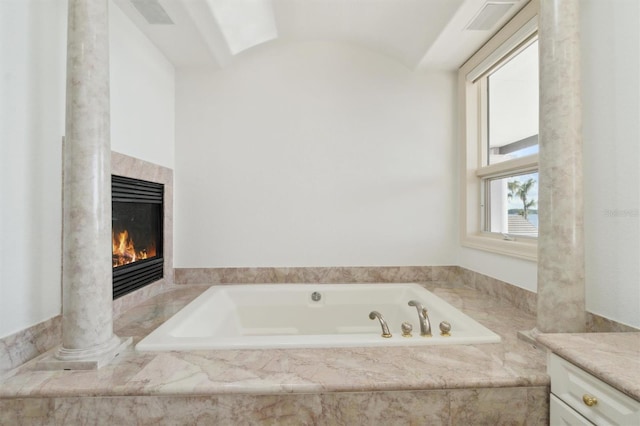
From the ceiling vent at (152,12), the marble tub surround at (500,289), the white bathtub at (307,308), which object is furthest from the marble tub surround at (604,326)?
the ceiling vent at (152,12)

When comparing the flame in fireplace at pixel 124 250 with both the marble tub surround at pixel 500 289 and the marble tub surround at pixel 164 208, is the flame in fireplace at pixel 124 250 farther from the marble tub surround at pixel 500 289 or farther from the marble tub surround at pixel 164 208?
the marble tub surround at pixel 500 289

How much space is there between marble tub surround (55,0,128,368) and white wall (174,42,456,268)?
1344 millimetres

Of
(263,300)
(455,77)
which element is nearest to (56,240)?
(263,300)

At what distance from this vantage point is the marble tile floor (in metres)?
1.11

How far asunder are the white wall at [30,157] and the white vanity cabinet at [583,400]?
6.41ft

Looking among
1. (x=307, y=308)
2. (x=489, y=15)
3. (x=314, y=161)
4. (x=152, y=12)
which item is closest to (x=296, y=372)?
(x=307, y=308)

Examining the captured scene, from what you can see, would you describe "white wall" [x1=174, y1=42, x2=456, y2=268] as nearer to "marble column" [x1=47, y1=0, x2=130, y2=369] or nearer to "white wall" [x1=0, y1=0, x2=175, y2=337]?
"white wall" [x1=0, y1=0, x2=175, y2=337]

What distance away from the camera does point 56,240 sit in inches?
57.9

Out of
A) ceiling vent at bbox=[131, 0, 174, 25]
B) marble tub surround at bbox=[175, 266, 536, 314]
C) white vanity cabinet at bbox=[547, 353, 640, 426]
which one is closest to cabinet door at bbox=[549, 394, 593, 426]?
white vanity cabinet at bbox=[547, 353, 640, 426]

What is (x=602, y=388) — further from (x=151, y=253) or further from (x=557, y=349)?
(x=151, y=253)

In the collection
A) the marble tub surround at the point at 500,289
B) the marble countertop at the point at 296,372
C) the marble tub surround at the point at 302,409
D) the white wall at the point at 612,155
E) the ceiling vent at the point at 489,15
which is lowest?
the marble tub surround at the point at 302,409

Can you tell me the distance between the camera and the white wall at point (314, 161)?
2.65m

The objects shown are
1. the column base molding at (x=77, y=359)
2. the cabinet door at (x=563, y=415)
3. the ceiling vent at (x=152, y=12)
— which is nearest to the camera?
the cabinet door at (x=563, y=415)

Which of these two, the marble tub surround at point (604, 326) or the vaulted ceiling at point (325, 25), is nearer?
the marble tub surround at point (604, 326)
